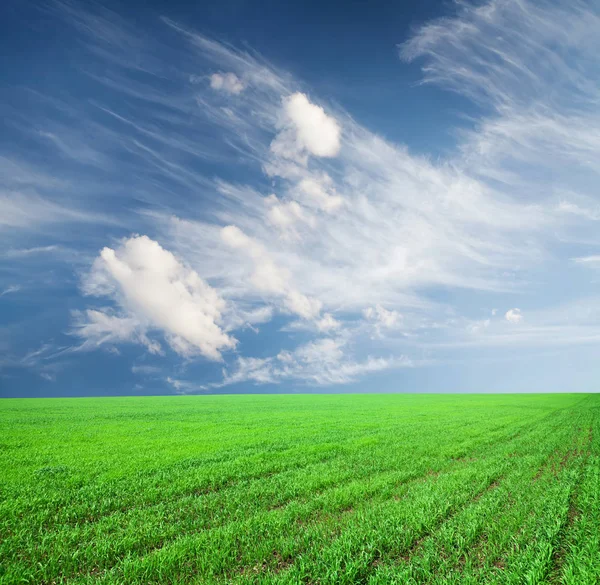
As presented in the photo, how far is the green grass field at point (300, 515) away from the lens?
6.92 metres

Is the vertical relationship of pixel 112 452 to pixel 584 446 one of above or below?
above

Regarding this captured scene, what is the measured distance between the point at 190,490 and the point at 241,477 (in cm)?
203

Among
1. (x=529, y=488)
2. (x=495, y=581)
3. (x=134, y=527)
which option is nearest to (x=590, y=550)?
(x=495, y=581)

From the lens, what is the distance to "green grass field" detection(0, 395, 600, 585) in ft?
22.7

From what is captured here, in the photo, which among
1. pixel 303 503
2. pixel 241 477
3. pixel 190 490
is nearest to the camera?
pixel 303 503

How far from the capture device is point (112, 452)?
1809cm

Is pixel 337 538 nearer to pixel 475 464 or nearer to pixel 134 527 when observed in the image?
pixel 134 527

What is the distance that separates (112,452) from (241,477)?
338 inches

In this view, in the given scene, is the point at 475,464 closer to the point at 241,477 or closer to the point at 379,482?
the point at 379,482

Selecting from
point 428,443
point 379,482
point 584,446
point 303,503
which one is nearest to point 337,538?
point 303,503

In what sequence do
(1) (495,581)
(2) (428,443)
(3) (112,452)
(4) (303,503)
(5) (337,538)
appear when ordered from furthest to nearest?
1. (2) (428,443)
2. (3) (112,452)
3. (4) (303,503)
4. (5) (337,538)
5. (1) (495,581)

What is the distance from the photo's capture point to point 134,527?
8672 mm

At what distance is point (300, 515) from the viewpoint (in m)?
9.42

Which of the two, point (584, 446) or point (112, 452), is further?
point (584, 446)
